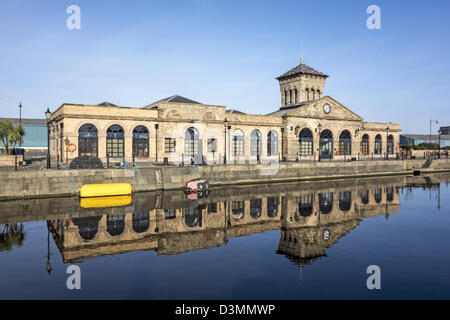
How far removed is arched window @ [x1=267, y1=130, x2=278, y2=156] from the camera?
44.3 m

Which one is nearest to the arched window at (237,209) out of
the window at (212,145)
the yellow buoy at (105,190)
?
the yellow buoy at (105,190)

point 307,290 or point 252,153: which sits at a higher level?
point 252,153

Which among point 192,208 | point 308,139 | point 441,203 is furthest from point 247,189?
point 308,139

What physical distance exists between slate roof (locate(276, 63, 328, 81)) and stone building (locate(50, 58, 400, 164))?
17.6 inches

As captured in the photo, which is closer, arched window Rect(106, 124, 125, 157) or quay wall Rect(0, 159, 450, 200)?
quay wall Rect(0, 159, 450, 200)

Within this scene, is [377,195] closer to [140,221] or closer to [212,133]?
[212,133]

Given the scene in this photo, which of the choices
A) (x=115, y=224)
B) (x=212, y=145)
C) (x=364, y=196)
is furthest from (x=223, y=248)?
(x=212, y=145)

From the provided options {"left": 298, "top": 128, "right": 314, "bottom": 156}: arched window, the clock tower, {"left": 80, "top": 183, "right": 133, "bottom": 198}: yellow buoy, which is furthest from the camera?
the clock tower

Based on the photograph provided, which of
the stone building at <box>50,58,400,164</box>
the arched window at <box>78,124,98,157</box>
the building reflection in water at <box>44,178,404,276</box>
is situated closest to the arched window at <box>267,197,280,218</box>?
the building reflection in water at <box>44,178,404,276</box>

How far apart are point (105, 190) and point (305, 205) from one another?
14684 millimetres

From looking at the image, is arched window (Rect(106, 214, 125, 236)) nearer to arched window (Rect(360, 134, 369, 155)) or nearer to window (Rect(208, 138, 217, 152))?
window (Rect(208, 138, 217, 152))

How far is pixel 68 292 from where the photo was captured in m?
9.20
